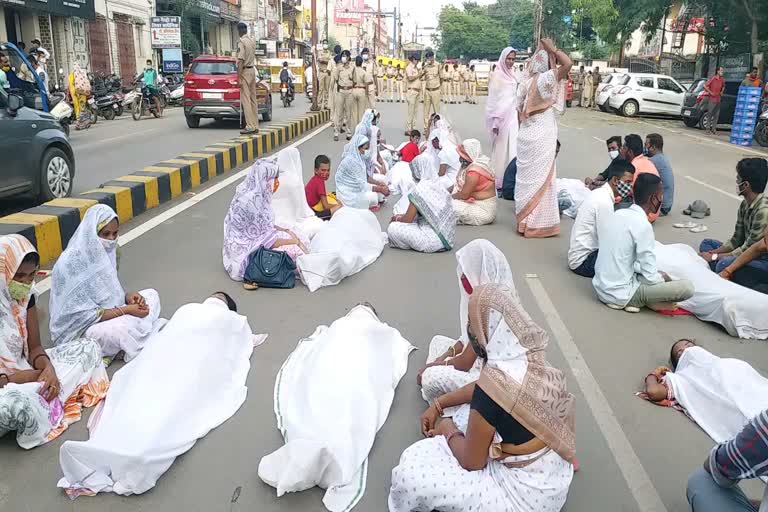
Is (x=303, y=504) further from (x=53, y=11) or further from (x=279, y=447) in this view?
(x=53, y=11)

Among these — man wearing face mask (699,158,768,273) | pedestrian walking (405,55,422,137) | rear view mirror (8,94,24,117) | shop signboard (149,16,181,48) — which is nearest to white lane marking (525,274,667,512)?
man wearing face mask (699,158,768,273)

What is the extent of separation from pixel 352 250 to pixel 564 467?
354 centimetres

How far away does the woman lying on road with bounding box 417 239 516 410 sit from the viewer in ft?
9.50

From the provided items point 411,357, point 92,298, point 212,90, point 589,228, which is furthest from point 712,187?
point 212,90

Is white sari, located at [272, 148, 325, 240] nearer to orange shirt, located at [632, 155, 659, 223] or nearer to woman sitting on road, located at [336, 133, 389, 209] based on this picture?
woman sitting on road, located at [336, 133, 389, 209]

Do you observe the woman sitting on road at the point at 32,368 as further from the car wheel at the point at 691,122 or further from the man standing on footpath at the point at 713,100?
the car wheel at the point at 691,122

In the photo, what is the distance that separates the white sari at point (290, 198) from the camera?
6.19m

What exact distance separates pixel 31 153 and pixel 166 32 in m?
21.7

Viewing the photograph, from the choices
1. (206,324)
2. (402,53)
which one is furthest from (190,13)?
(402,53)

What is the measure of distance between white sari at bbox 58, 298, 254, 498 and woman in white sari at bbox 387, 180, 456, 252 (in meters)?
2.68

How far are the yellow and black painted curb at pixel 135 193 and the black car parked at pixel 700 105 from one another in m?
13.3

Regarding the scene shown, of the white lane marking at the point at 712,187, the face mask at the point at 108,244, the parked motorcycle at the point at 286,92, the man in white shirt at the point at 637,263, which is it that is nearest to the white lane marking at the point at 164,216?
the face mask at the point at 108,244

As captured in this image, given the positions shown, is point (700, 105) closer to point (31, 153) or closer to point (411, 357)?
point (31, 153)

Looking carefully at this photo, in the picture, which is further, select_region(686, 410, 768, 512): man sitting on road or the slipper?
the slipper
